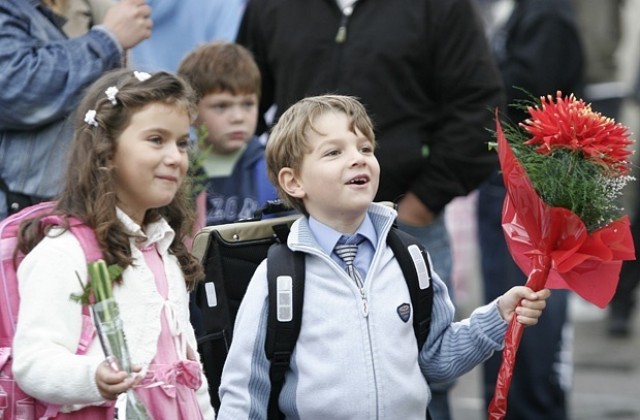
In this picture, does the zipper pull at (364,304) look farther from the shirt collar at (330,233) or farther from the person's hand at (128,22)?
the person's hand at (128,22)

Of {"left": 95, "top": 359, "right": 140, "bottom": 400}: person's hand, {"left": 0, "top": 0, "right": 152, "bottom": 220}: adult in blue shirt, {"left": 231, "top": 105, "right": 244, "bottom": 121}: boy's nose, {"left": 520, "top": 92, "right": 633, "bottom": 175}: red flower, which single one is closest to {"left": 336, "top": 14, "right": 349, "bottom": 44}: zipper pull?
{"left": 231, "top": 105, "right": 244, "bottom": 121}: boy's nose

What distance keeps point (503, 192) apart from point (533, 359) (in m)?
0.91

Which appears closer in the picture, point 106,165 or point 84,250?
point 84,250

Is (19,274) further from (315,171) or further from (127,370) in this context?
(315,171)

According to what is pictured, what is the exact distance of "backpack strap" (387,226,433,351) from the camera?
459cm

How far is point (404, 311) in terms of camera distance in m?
4.55

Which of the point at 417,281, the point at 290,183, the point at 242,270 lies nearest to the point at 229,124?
the point at 242,270

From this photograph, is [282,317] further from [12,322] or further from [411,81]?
[411,81]

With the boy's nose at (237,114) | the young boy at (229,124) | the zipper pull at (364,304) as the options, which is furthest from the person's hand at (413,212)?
the zipper pull at (364,304)

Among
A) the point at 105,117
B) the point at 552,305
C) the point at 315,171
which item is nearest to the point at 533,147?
the point at 315,171

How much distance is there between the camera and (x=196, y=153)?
222 inches

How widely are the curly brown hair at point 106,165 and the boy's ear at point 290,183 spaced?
35 centimetres

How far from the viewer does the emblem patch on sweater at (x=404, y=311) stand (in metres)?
4.54

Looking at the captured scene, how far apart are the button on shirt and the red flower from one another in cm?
66
